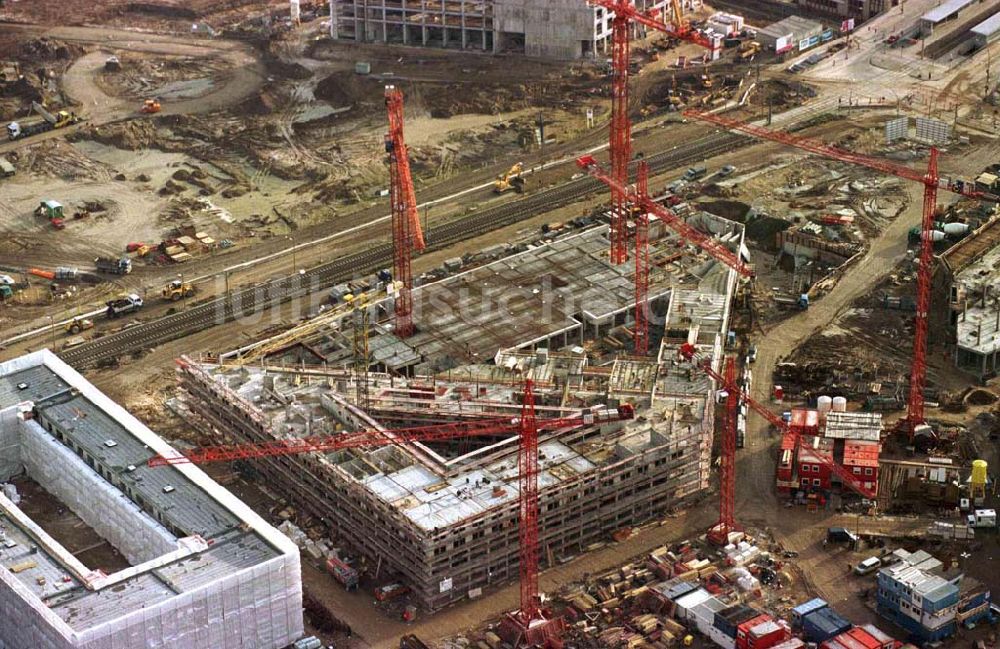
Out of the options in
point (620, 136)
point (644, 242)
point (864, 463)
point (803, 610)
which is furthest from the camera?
point (620, 136)

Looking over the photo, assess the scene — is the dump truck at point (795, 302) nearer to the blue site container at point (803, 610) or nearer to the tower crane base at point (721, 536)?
the tower crane base at point (721, 536)

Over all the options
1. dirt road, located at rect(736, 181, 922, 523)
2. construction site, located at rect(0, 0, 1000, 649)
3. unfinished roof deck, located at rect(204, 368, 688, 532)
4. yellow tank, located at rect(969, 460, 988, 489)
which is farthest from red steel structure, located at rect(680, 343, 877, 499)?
yellow tank, located at rect(969, 460, 988, 489)

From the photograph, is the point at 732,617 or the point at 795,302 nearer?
the point at 732,617

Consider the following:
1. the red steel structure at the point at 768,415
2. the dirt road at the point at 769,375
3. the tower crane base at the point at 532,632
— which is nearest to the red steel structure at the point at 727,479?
the red steel structure at the point at 768,415

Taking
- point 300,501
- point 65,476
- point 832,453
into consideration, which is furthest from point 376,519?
point 832,453

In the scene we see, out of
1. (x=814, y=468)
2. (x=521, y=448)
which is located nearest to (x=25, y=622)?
(x=521, y=448)

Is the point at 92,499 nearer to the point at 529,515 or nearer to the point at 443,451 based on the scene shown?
the point at 443,451
